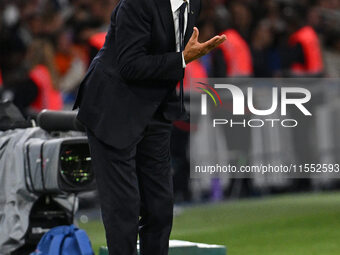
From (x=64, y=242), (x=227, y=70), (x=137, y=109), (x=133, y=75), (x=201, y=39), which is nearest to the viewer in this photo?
(x=133, y=75)

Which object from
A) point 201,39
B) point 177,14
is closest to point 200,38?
point 201,39

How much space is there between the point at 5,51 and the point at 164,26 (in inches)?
332

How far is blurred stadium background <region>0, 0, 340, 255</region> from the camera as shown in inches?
339

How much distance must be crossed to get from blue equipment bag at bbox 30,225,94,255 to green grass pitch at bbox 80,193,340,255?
1.44 metres

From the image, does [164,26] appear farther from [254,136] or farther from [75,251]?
[254,136]

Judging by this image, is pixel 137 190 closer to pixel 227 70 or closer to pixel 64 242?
pixel 64 242

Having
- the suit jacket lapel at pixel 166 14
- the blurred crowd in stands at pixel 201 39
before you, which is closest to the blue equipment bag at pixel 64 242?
the suit jacket lapel at pixel 166 14

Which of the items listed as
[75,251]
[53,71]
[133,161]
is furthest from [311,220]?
[133,161]

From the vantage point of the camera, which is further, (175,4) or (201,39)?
(201,39)

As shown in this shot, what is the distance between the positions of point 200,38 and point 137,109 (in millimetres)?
6329

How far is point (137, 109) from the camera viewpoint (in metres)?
4.70

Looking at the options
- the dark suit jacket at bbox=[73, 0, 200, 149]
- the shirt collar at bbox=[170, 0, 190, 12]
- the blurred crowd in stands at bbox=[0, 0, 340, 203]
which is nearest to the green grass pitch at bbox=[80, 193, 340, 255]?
the blurred crowd in stands at bbox=[0, 0, 340, 203]

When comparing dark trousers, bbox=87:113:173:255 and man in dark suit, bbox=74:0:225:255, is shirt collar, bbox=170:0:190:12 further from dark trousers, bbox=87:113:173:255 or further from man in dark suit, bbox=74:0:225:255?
dark trousers, bbox=87:113:173:255

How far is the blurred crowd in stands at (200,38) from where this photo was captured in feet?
33.2
